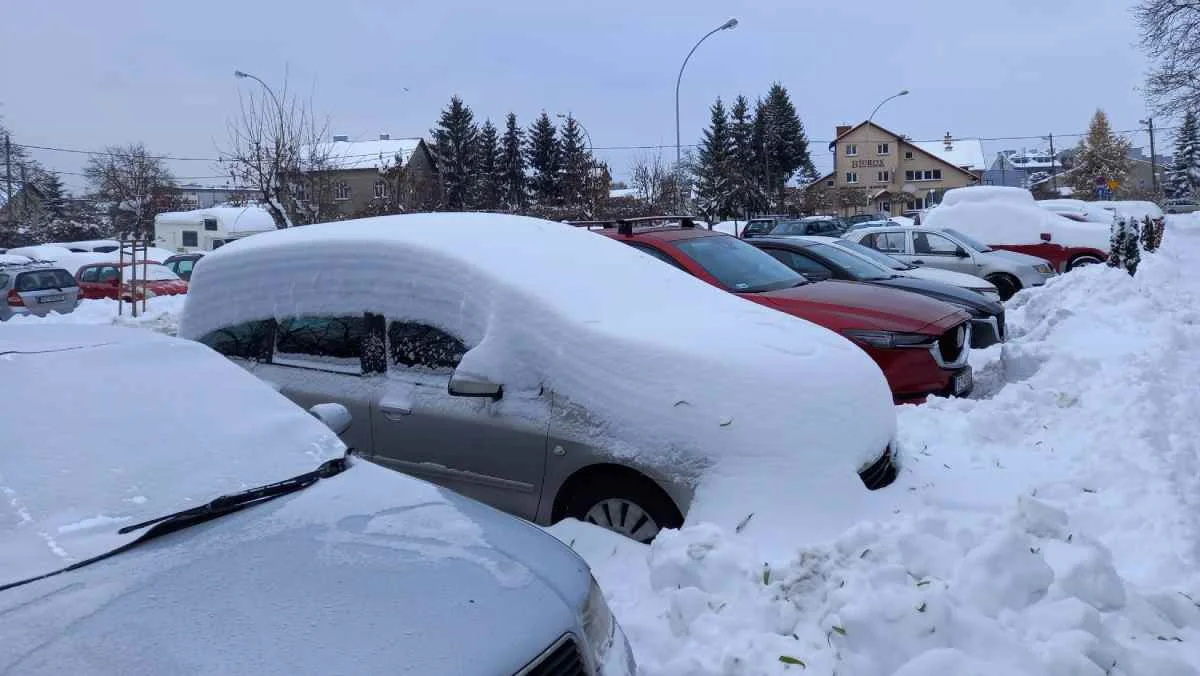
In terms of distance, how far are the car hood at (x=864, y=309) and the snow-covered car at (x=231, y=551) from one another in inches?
179

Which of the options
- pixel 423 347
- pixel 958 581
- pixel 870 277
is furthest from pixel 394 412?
pixel 870 277

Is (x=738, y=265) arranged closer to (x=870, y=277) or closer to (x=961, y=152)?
(x=870, y=277)

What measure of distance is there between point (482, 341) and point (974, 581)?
239cm

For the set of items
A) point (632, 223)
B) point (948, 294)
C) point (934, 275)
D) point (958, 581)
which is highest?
point (632, 223)

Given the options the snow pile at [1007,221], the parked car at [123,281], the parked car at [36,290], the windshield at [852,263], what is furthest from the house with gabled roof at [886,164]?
the windshield at [852,263]

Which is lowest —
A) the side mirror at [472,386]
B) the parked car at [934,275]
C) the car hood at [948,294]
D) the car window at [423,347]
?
the side mirror at [472,386]

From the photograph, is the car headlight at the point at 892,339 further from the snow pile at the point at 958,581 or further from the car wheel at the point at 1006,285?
the car wheel at the point at 1006,285

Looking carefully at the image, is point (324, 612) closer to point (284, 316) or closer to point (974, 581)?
point (974, 581)

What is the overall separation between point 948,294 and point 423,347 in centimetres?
620

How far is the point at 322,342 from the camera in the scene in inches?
197

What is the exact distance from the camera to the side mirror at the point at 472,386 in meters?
4.06

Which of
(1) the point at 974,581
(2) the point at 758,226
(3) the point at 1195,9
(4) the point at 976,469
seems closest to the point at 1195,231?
(3) the point at 1195,9

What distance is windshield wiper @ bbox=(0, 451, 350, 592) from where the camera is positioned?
226 cm

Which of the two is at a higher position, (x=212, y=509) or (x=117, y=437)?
(x=117, y=437)
